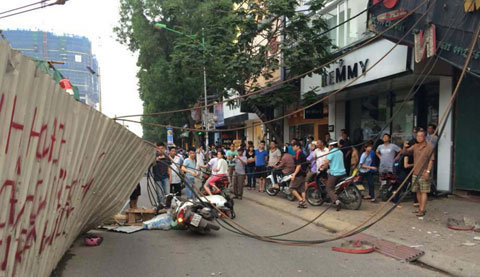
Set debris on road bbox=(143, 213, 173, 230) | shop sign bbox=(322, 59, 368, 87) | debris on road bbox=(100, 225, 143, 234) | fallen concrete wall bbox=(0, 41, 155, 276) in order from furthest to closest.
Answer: shop sign bbox=(322, 59, 368, 87), debris on road bbox=(143, 213, 173, 230), debris on road bbox=(100, 225, 143, 234), fallen concrete wall bbox=(0, 41, 155, 276)

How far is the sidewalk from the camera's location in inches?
192

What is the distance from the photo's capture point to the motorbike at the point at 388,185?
877 centimetres

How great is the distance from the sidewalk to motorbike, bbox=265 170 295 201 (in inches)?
20.4

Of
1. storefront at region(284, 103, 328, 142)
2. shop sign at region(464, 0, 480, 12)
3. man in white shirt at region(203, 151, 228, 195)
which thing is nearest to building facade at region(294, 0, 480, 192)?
shop sign at region(464, 0, 480, 12)

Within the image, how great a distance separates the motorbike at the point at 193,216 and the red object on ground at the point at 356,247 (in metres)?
2.18

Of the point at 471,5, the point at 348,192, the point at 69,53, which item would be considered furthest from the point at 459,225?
the point at 69,53

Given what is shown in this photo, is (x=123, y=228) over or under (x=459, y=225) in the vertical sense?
under

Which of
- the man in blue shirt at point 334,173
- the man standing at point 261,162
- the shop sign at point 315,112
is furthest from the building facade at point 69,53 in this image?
the man in blue shirt at point 334,173

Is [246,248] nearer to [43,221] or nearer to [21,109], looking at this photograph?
[43,221]

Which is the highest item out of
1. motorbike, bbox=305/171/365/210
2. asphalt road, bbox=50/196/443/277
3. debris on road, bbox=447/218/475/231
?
motorbike, bbox=305/171/365/210

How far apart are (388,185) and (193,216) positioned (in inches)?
210

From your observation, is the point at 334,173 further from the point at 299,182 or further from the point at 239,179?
the point at 239,179

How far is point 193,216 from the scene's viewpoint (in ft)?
20.9

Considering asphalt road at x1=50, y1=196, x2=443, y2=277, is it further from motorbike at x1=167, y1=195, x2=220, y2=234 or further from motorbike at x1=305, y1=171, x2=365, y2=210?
motorbike at x1=305, y1=171, x2=365, y2=210
